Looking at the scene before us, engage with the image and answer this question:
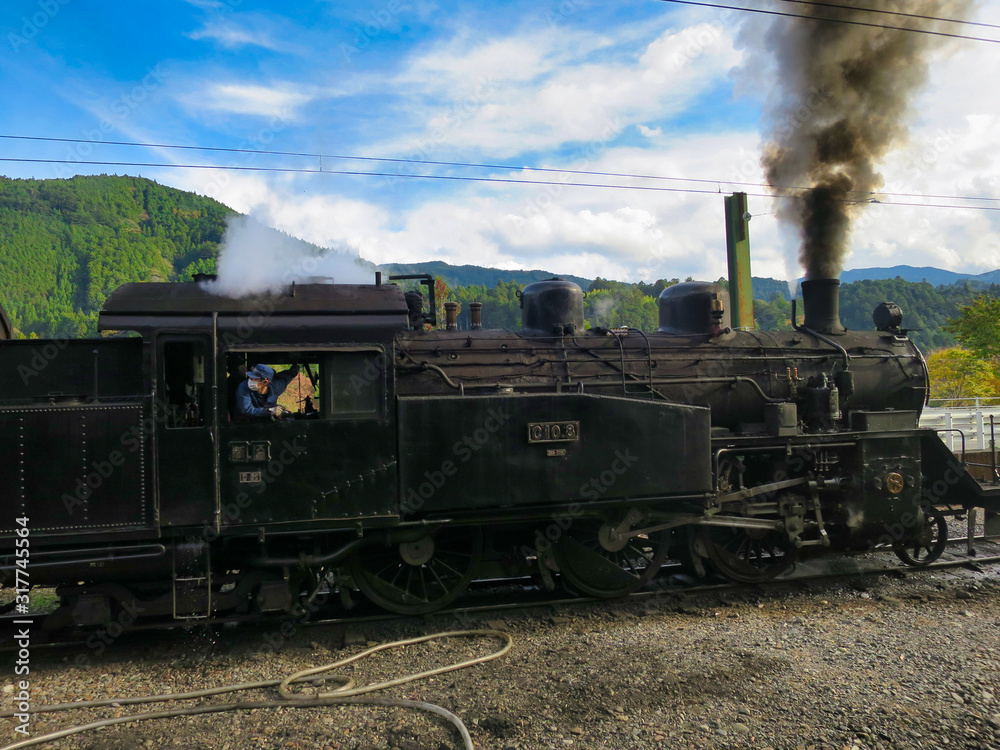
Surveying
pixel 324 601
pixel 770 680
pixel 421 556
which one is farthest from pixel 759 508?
pixel 324 601

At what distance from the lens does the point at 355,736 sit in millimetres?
4172

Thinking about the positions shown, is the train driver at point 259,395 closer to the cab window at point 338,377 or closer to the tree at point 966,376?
the cab window at point 338,377

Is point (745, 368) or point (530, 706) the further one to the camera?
point (745, 368)

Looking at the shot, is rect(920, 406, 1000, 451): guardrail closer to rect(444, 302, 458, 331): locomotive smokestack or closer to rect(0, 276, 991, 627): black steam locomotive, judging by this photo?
rect(0, 276, 991, 627): black steam locomotive

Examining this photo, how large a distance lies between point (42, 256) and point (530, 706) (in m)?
121

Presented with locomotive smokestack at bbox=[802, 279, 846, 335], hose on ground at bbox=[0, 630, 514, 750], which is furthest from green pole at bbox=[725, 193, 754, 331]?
hose on ground at bbox=[0, 630, 514, 750]

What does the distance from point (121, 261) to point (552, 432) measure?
11029 cm

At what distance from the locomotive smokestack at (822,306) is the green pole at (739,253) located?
11226 millimetres

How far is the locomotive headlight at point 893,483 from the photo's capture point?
7336 mm

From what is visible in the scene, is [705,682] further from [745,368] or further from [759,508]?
[745,368]

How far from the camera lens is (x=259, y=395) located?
5.50m

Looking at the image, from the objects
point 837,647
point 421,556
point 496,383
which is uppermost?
point 496,383

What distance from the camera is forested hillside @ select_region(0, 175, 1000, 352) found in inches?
3413

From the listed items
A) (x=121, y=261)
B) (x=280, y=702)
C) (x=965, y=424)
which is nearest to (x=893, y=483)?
(x=280, y=702)
